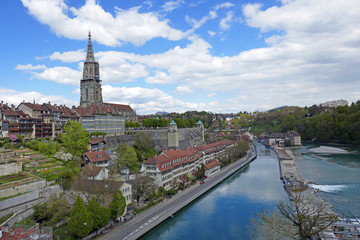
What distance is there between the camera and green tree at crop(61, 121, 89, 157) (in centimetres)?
3959

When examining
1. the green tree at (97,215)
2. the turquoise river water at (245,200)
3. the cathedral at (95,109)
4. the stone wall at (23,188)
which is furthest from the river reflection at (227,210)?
the cathedral at (95,109)

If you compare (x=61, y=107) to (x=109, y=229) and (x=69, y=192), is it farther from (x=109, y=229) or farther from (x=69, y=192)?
(x=109, y=229)

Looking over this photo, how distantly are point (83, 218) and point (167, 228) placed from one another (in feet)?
31.2

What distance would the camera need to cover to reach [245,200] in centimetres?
3675

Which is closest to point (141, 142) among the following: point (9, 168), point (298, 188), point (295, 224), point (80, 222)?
point (9, 168)

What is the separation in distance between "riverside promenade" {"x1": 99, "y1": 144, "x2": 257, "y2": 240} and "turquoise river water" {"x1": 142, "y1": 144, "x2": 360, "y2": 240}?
2.66 feet

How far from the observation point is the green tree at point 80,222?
72.3 ft

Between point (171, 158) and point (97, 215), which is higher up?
point (171, 158)

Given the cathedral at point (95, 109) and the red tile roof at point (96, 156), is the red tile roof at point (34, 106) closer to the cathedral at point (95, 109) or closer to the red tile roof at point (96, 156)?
the cathedral at point (95, 109)

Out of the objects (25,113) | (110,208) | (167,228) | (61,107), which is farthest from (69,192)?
(61,107)

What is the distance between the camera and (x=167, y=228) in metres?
28.0

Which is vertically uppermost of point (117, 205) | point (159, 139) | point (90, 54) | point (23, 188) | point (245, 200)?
point (90, 54)

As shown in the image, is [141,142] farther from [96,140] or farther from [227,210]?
[227,210]

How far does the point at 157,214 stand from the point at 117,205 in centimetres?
516
